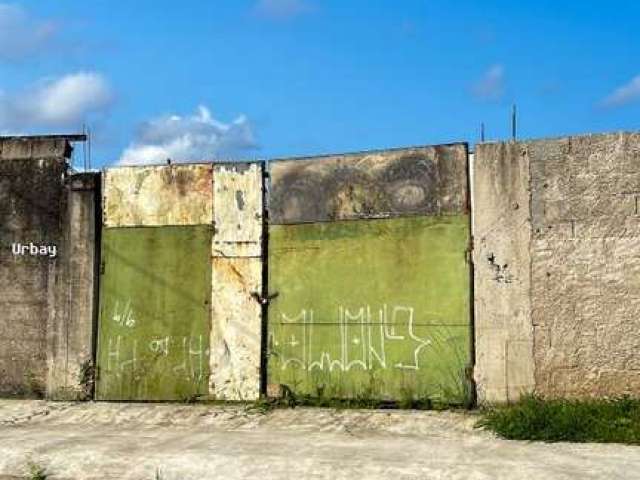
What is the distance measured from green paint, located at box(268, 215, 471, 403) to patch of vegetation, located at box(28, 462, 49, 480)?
2957 millimetres

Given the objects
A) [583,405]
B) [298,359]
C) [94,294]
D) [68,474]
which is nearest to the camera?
[68,474]

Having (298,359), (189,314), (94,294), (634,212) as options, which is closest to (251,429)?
(298,359)

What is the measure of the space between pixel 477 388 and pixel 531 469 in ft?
Result: 7.28

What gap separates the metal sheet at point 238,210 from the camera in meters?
9.11

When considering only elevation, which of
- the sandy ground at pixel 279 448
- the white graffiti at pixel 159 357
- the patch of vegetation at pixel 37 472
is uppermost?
the white graffiti at pixel 159 357

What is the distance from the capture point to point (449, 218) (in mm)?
8484

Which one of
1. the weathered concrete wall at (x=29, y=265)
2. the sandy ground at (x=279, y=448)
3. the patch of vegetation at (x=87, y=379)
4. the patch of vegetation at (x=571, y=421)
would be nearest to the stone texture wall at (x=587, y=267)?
the patch of vegetation at (x=571, y=421)

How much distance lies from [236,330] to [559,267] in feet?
12.0

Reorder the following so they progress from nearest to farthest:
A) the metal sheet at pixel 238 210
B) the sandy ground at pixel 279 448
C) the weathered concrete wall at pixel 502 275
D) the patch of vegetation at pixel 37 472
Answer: the sandy ground at pixel 279 448 < the patch of vegetation at pixel 37 472 < the weathered concrete wall at pixel 502 275 < the metal sheet at pixel 238 210

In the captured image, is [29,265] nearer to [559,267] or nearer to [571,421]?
[559,267]

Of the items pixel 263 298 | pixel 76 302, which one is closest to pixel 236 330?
pixel 263 298

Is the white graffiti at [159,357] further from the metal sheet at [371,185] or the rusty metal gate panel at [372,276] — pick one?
the metal sheet at [371,185]

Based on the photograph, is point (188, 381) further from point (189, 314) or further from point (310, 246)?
point (310, 246)

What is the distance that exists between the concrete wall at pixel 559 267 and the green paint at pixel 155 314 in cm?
323
